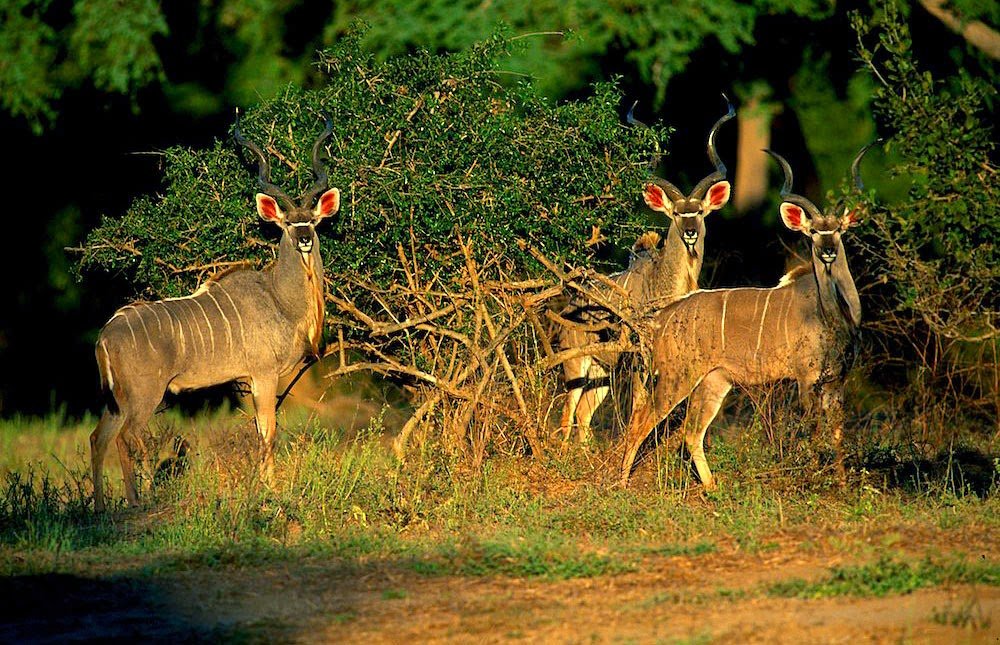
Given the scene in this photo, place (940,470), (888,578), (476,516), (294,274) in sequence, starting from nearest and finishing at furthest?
(888,578) < (476,516) < (940,470) < (294,274)

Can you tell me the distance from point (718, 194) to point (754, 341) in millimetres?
1444

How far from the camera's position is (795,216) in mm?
7957

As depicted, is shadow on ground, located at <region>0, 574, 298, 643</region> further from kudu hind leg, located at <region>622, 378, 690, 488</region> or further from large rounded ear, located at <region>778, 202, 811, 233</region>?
large rounded ear, located at <region>778, 202, 811, 233</region>

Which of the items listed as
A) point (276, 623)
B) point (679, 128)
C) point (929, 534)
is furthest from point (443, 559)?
point (679, 128)

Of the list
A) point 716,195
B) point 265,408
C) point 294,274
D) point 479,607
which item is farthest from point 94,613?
point 716,195

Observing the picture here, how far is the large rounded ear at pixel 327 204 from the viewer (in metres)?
7.53

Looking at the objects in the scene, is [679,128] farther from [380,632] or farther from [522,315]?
[380,632]

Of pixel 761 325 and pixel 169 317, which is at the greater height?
pixel 169 317

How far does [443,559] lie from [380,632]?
98cm

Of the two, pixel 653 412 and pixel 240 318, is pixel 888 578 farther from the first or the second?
pixel 240 318

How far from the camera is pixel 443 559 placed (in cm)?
576

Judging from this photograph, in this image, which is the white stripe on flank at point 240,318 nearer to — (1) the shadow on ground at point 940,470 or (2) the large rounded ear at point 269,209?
(2) the large rounded ear at point 269,209

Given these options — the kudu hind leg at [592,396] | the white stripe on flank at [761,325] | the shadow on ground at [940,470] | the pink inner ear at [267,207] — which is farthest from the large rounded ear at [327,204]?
the shadow on ground at [940,470]

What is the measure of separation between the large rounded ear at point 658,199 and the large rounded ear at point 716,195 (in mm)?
184
